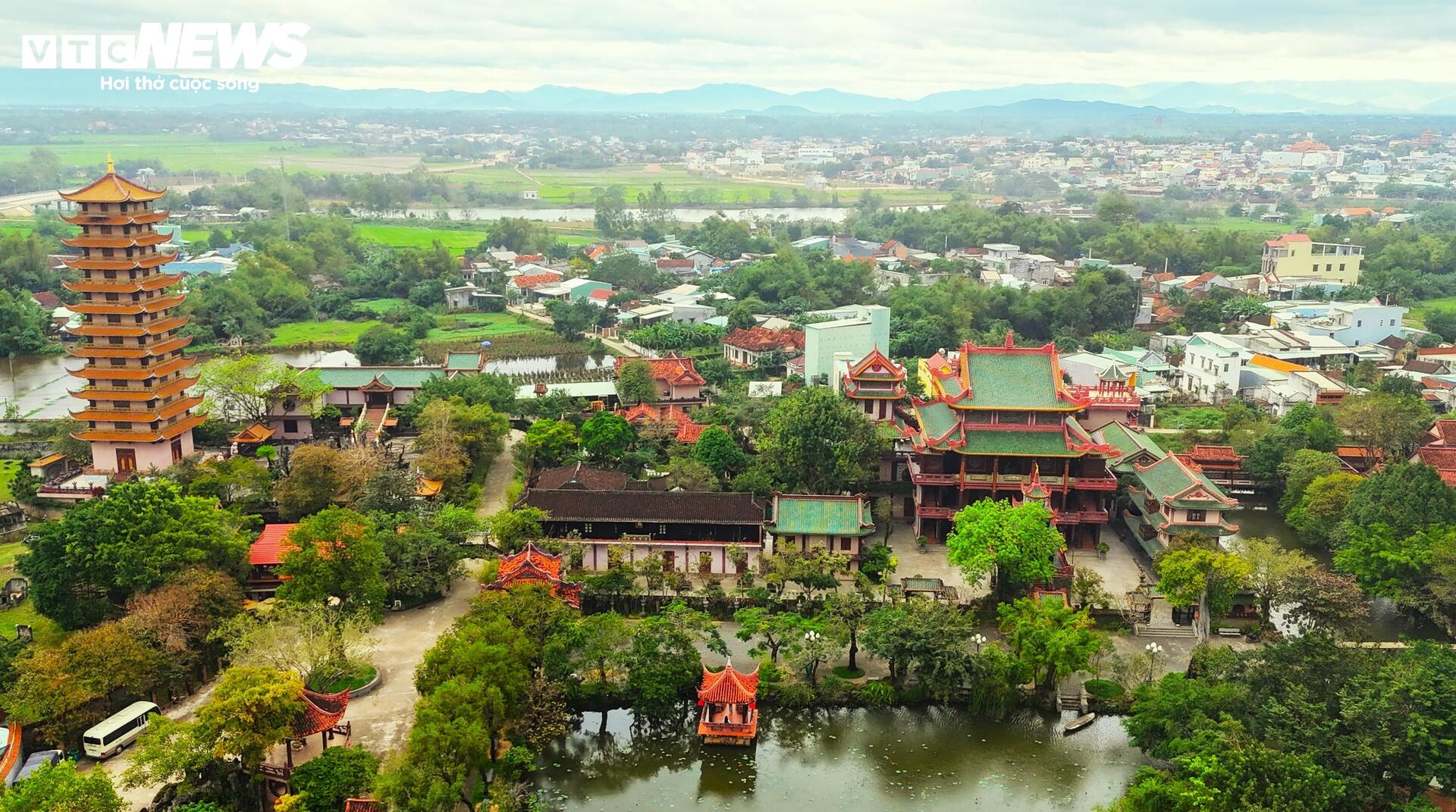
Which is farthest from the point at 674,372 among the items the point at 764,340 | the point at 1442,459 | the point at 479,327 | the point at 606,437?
the point at 1442,459

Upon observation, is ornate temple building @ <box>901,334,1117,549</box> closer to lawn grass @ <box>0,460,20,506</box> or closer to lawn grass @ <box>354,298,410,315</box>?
lawn grass @ <box>0,460,20,506</box>

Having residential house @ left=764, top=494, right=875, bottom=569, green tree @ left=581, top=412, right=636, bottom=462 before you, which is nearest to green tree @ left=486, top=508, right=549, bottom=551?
residential house @ left=764, top=494, right=875, bottom=569

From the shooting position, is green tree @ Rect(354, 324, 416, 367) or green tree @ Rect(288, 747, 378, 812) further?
green tree @ Rect(354, 324, 416, 367)

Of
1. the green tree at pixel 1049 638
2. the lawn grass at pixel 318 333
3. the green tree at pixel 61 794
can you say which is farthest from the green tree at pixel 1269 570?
the lawn grass at pixel 318 333

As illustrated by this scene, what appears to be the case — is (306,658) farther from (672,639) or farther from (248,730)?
(672,639)

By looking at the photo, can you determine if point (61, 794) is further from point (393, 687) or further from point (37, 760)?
point (393, 687)

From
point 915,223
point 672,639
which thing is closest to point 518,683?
point 672,639
